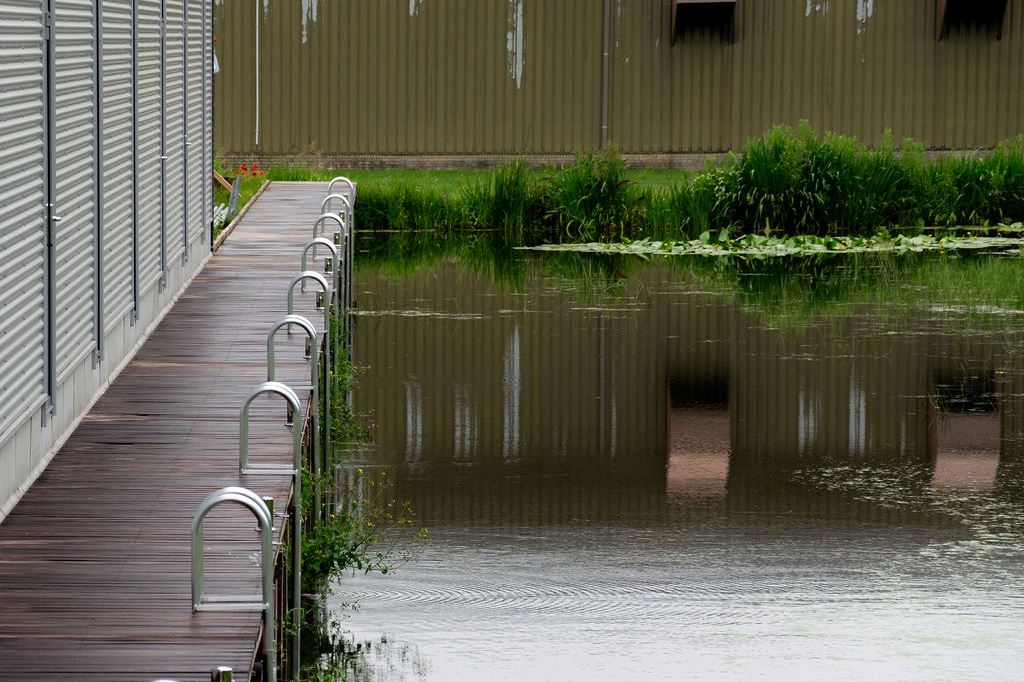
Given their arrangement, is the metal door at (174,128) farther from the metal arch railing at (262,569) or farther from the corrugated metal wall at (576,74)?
the corrugated metal wall at (576,74)

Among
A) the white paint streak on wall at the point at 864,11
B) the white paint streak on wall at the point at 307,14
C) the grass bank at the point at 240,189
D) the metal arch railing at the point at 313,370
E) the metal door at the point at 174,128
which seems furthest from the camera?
the white paint streak on wall at the point at 864,11

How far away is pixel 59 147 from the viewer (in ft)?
31.4

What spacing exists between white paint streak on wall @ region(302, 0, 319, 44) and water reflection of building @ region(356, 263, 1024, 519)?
1080 cm

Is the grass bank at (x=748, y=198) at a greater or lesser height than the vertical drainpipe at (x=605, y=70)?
lesser

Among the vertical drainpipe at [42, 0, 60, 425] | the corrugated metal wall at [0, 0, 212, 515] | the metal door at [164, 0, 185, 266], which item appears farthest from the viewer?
the metal door at [164, 0, 185, 266]

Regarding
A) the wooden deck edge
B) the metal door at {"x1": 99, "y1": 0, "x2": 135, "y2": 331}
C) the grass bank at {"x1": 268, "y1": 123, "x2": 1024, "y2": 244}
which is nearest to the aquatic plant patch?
the grass bank at {"x1": 268, "y1": 123, "x2": 1024, "y2": 244}

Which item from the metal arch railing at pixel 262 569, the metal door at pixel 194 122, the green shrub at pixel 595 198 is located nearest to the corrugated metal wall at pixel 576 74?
the green shrub at pixel 595 198

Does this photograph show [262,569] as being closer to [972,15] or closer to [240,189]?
[240,189]

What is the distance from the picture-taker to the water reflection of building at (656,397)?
1232 centimetres

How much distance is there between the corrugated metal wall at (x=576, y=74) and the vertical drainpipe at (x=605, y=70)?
92mm

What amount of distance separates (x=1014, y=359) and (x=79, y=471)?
32.8ft

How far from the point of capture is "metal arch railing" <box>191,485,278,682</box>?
6059mm

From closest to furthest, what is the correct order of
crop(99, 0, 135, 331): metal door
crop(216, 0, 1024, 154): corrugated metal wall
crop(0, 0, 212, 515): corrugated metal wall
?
crop(0, 0, 212, 515): corrugated metal wall
crop(99, 0, 135, 331): metal door
crop(216, 0, 1024, 154): corrugated metal wall

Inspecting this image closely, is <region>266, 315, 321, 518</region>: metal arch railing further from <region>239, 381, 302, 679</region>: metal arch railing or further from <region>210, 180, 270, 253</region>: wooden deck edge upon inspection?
<region>210, 180, 270, 253</region>: wooden deck edge
